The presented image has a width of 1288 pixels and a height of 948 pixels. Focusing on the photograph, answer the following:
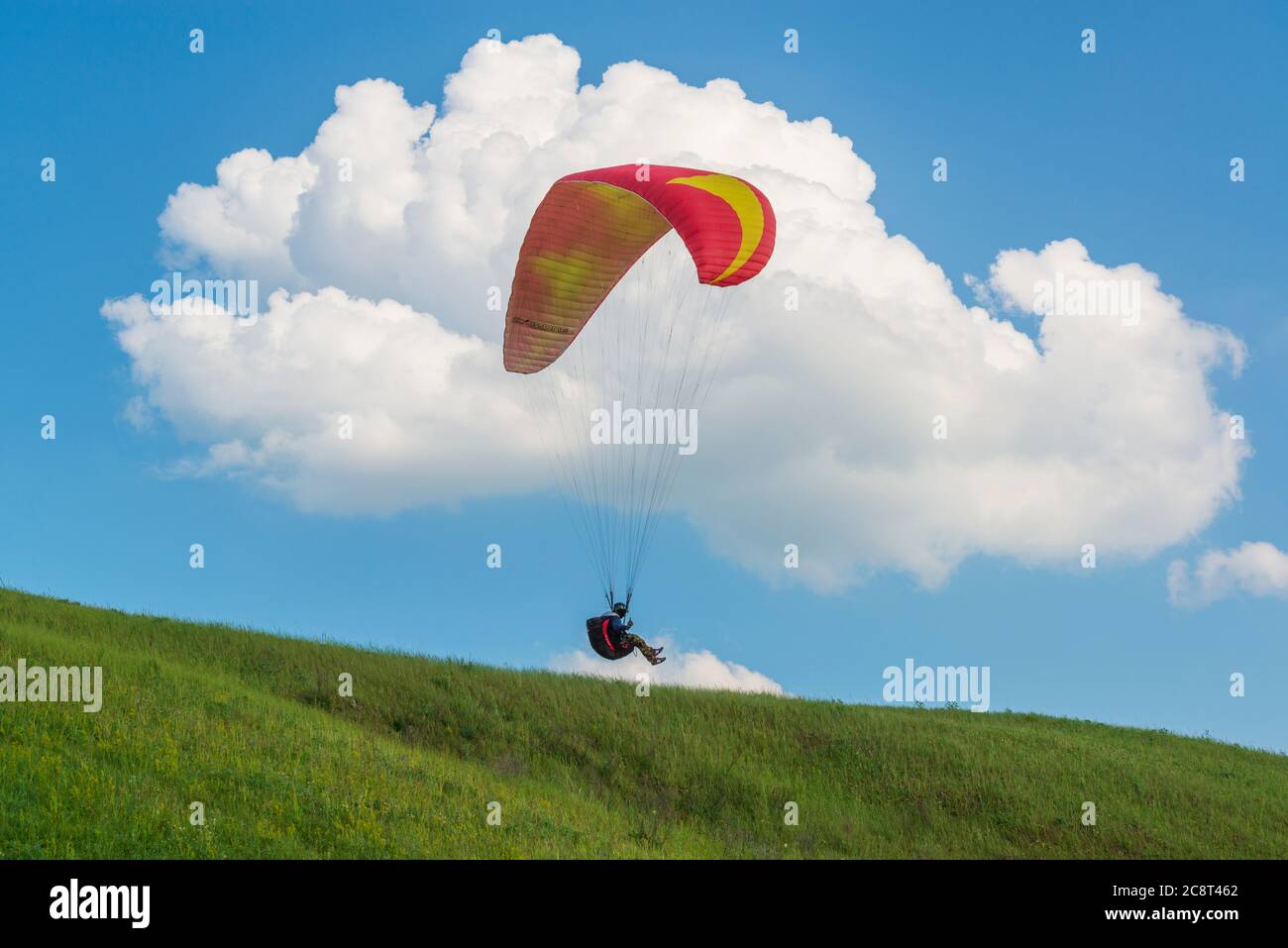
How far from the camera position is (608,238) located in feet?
67.3

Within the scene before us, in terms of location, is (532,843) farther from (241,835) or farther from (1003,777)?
(1003,777)

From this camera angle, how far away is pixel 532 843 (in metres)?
16.0

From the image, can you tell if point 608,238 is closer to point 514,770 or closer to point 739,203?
Result: point 739,203

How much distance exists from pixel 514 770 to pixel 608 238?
34.5 ft

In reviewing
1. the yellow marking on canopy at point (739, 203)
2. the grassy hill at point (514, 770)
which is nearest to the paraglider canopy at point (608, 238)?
the yellow marking on canopy at point (739, 203)

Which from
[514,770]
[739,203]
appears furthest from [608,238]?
[514,770]

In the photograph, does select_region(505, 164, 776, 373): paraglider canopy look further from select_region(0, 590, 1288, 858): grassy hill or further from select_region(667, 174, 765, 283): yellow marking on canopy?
select_region(0, 590, 1288, 858): grassy hill

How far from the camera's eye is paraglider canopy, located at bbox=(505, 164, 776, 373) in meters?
17.8

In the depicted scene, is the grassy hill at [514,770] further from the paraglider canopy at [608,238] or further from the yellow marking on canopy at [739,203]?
the yellow marking on canopy at [739,203]

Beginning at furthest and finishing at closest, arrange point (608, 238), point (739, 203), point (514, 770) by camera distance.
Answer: point (514, 770), point (608, 238), point (739, 203)

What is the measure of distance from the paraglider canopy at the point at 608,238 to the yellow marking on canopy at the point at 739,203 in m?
0.02

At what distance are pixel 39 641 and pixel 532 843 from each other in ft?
42.3
